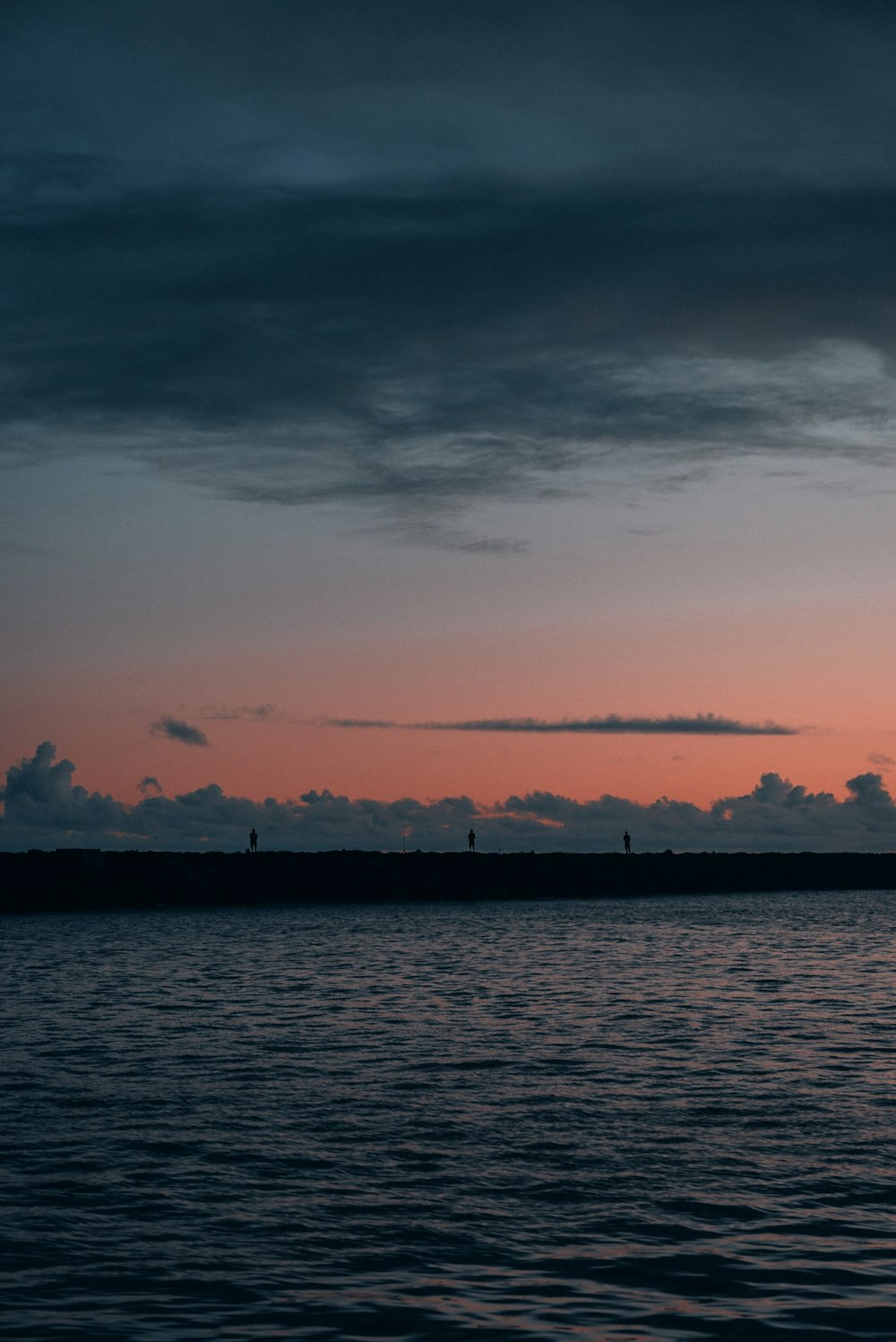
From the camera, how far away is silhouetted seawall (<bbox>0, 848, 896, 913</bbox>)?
268 ft

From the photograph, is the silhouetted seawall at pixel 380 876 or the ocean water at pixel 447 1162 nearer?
the ocean water at pixel 447 1162

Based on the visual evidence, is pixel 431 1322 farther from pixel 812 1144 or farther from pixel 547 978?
pixel 547 978

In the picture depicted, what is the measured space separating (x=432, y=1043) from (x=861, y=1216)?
1288 centimetres

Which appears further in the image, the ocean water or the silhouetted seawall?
the silhouetted seawall

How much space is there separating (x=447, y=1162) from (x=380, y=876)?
83738 millimetres

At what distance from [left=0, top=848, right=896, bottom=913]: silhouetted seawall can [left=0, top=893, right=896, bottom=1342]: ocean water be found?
47399mm

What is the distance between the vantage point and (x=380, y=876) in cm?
9912

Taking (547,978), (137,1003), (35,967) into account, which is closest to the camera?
(137,1003)

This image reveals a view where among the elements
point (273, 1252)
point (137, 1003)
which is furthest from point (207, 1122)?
point (137, 1003)

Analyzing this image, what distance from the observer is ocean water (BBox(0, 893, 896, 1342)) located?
11156 mm

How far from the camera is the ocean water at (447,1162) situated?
36.6 ft

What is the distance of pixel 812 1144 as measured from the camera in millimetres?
16984

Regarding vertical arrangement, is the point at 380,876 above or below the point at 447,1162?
above

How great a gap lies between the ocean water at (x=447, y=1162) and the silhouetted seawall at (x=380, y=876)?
156ft
